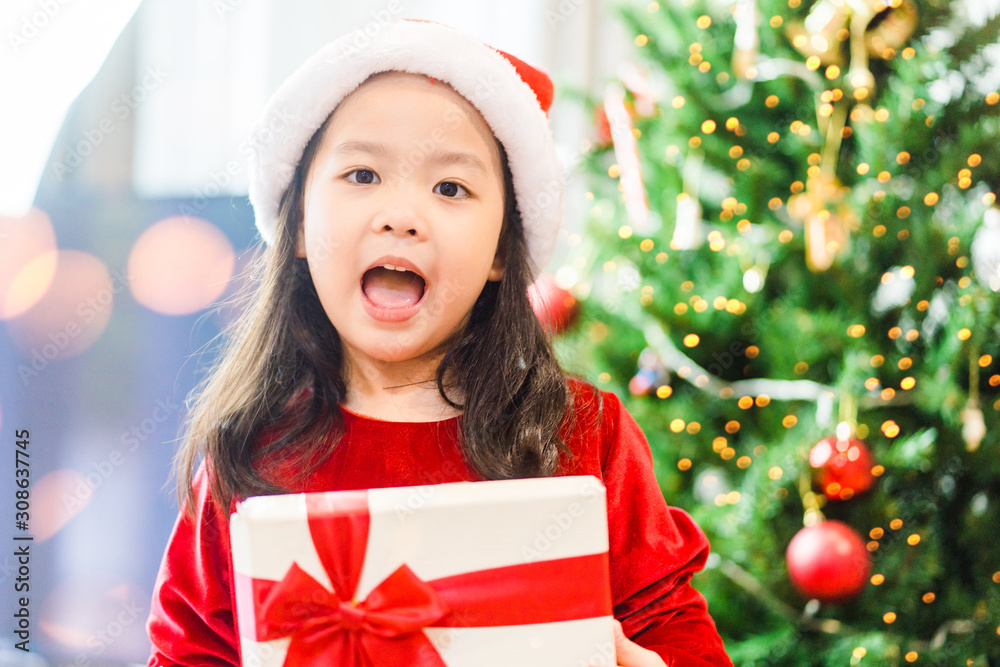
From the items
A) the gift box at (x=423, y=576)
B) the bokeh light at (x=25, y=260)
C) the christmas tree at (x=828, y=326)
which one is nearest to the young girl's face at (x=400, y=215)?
the gift box at (x=423, y=576)

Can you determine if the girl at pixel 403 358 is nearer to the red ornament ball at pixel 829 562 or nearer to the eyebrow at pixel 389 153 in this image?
the eyebrow at pixel 389 153

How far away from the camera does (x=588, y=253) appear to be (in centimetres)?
163

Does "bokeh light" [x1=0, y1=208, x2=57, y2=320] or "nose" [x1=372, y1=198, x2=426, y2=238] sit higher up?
"nose" [x1=372, y1=198, x2=426, y2=238]

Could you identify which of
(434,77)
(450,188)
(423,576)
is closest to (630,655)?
(423,576)

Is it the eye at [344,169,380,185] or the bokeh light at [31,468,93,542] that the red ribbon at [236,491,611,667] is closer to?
the eye at [344,169,380,185]

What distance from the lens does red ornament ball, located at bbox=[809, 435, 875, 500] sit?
4.07 feet

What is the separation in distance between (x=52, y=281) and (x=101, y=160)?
0.79 ft

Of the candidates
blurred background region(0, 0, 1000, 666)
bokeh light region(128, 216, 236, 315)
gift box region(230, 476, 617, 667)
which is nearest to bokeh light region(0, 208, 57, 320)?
blurred background region(0, 0, 1000, 666)

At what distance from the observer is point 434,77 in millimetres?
799

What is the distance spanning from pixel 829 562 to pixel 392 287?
88cm

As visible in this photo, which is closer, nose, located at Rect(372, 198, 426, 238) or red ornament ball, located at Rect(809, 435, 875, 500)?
nose, located at Rect(372, 198, 426, 238)

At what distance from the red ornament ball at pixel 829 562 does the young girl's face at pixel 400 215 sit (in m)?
0.79

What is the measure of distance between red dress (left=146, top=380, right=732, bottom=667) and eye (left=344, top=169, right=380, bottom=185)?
0.25 metres

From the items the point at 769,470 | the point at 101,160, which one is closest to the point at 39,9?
the point at 101,160
